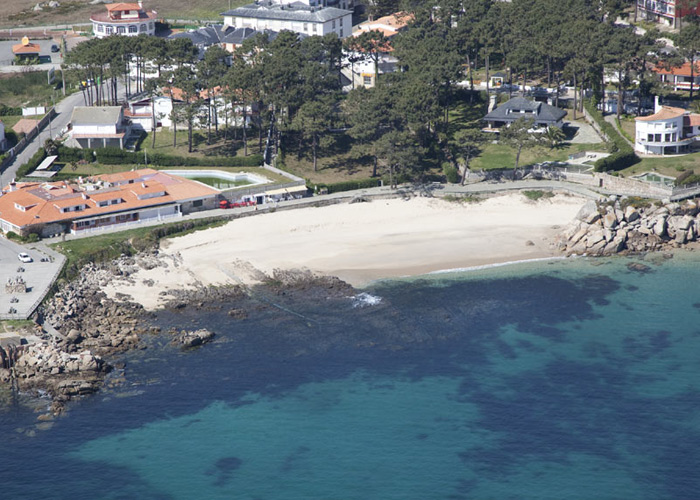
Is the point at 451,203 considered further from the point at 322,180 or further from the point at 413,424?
the point at 413,424

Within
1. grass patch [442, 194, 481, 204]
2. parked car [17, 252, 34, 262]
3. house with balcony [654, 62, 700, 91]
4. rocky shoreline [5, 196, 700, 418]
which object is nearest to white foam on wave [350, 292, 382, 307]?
rocky shoreline [5, 196, 700, 418]

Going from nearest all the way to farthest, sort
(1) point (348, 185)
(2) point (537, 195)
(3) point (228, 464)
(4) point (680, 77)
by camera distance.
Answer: (3) point (228, 464)
(2) point (537, 195)
(1) point (348, 185)
(4) point (680, 77)

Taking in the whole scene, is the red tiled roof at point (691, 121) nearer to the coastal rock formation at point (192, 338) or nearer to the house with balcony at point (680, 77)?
the house with balcony at point (680, 77)

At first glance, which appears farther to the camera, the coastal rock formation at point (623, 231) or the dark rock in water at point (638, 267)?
the coastal rock formation at point (623, 231)

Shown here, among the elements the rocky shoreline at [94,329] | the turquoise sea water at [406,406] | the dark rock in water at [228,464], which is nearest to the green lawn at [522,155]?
the turquoise sea water at [406,406]

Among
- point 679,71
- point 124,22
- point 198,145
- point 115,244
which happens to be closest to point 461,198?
point 198,145

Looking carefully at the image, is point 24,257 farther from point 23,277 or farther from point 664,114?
point 664,114

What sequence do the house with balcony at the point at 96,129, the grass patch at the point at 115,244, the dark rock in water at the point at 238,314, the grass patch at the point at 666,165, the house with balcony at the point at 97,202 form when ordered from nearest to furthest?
the dark rock in water at the point at 238,314 → the grass patch at the point at 115,244 → the house with balcony at the point at 97,202 → the grass patch at the point at 666,165 → the house with balcony at the point at 96,129
